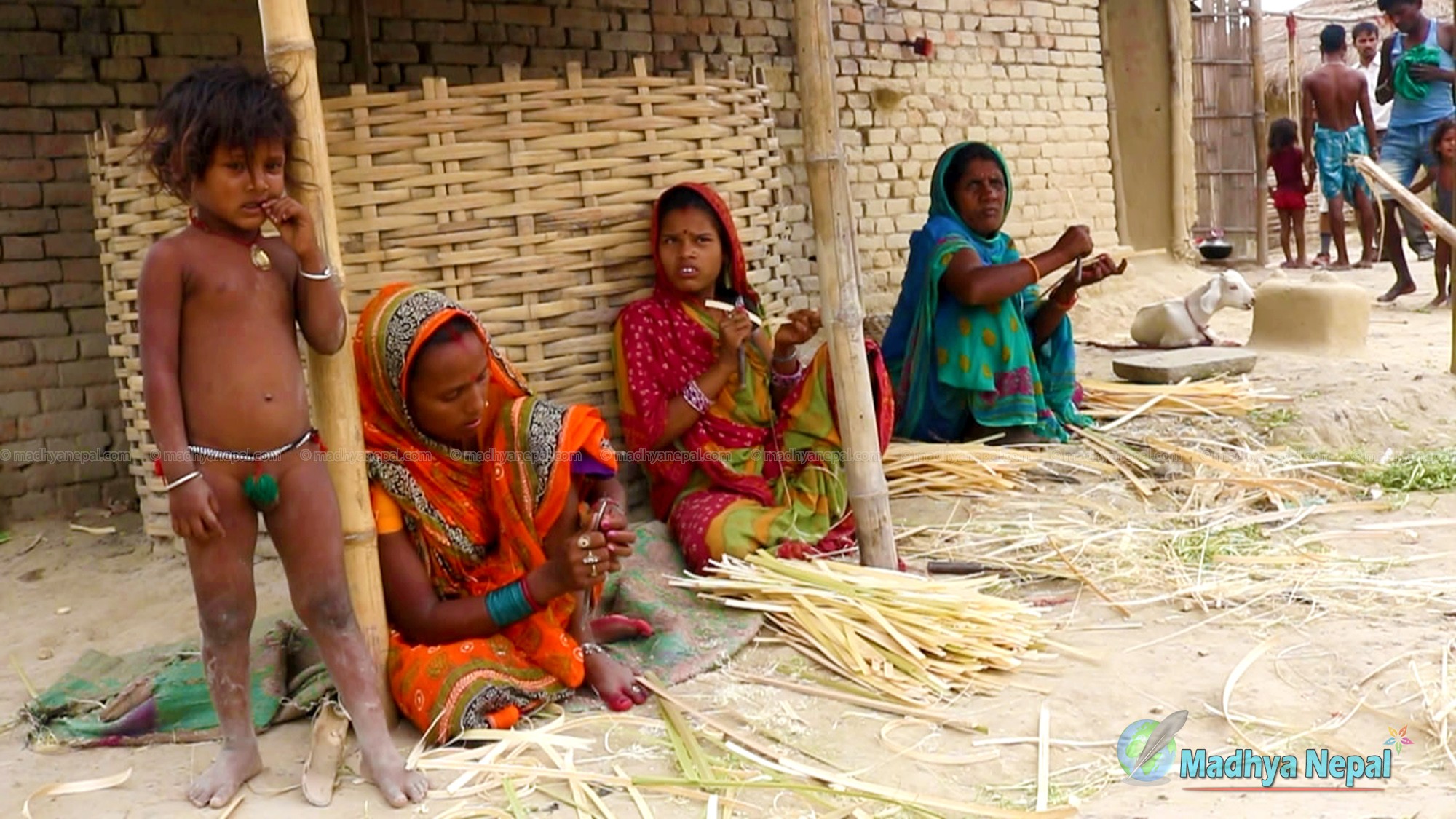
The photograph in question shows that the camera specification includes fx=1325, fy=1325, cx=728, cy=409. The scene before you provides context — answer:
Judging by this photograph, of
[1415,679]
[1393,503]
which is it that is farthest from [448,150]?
[1393,503]

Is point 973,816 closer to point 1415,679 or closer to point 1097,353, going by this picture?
point 1415,679

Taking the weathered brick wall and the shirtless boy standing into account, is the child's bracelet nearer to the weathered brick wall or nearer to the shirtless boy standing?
the weathered brick wall

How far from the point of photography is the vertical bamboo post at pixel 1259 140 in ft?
41.4

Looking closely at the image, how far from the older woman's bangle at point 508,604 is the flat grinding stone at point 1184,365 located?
12.2ft

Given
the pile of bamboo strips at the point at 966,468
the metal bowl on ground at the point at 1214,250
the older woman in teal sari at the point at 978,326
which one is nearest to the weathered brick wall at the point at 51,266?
the pile of bamboo strips at the point at 966,468

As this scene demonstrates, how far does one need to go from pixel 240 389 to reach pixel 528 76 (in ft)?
12.3

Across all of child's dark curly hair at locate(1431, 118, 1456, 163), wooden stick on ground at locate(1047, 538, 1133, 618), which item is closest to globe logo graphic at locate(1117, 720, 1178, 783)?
wooden stick on ground at locate(1047, 538, 1133, 618)

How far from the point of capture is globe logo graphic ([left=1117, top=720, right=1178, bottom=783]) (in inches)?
104

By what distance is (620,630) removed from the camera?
Result: 11.1ft

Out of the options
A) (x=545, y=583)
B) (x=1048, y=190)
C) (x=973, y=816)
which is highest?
(x=1048, y=190)

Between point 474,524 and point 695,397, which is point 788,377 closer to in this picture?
point 695,397

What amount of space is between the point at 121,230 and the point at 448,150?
1181 millimetres

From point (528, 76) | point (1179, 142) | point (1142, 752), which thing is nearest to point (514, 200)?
point (1142, 752)

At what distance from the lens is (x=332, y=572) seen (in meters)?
2.74
